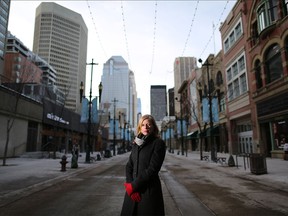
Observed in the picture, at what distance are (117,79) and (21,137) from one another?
26.8 meters

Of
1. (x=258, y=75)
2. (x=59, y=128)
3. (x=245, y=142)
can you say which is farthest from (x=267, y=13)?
(x=59, y=128)

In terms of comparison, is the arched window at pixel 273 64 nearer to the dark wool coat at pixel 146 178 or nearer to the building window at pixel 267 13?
the building window at pixel 267 13

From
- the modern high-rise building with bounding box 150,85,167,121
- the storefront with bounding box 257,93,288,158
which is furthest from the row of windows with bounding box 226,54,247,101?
the modern high-rise building with bounding box 150,85,167,121

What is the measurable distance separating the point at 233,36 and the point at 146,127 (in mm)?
37540

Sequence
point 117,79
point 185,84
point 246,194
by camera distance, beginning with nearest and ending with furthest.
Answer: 1. point 246,194
2. point 117,79
3. point 185,84

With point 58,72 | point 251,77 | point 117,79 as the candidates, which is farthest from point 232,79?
point 58,72

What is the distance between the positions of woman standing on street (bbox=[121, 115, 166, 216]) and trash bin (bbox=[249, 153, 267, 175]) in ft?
39.9

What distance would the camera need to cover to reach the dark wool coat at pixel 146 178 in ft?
9.55

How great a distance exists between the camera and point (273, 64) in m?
25.7

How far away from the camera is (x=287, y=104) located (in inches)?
874

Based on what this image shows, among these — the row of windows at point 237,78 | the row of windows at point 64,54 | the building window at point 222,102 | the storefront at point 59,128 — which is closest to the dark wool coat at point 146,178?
the storefront at point 59,128

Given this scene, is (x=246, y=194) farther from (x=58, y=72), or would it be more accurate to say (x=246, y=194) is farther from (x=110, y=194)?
(x=58, y=72)

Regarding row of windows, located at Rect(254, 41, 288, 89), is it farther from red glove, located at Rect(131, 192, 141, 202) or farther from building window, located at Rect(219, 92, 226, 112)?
red glove, located at Rect(131, 192, 141, 202)

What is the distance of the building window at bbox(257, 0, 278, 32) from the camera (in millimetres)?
24578
